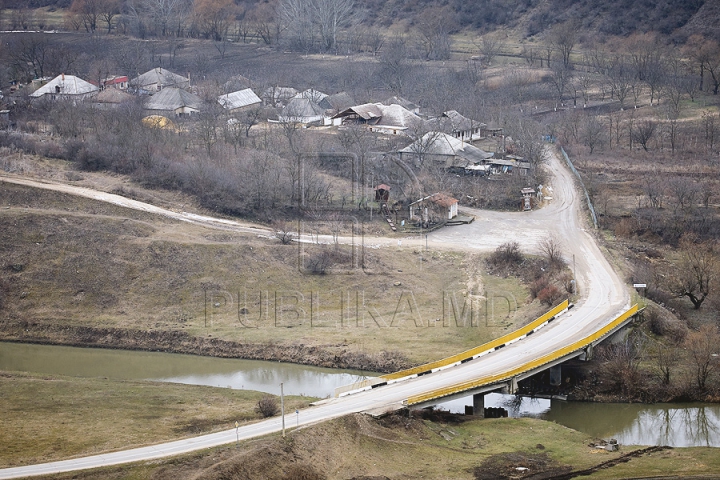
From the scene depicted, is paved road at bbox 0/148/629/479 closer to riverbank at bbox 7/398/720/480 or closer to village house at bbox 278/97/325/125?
riverbank at bbox 7/398/720/480

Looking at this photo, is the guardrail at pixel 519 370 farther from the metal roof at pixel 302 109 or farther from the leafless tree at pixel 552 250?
the metal roof at pixel 302 109

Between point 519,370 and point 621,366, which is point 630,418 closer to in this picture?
point 621,366

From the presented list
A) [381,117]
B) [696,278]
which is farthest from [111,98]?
[696,278]

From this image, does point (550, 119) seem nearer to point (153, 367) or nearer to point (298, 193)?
point (298, 193)

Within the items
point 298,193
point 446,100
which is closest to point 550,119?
point 446,100

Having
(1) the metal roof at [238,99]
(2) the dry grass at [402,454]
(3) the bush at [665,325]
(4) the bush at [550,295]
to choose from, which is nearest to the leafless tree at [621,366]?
(3) the bush at [665,325]

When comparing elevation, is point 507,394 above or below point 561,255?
below
